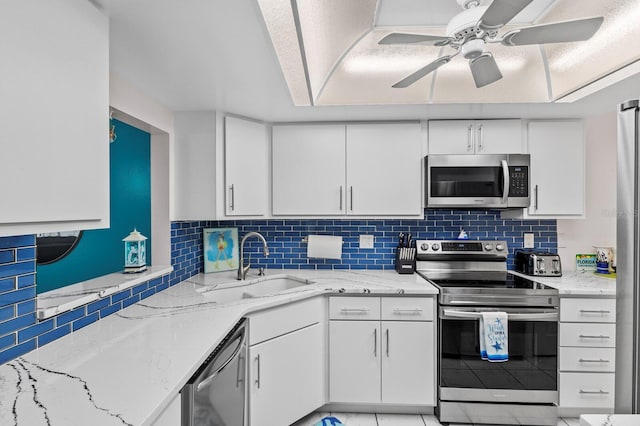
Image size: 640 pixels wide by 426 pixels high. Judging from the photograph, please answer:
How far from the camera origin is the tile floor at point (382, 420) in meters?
2.21

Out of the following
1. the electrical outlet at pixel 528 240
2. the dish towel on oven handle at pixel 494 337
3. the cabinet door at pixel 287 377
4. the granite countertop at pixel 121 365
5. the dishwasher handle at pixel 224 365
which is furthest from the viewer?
the electrical outlet at pixel 528 240

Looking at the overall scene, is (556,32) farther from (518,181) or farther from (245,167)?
(245,167)

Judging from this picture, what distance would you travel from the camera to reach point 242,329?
5.38 feet

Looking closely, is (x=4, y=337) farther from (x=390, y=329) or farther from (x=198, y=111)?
(x=390, y=329)

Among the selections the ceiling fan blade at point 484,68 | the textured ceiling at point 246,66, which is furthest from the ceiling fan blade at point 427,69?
the textured ceiling at point 246,66

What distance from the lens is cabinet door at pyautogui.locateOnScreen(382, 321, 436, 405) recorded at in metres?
2.24

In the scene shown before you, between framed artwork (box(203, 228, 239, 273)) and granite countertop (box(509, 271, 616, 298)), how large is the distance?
226 centimetres

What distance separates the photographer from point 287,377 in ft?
6.70

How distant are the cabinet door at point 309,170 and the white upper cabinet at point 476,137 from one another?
72 cm

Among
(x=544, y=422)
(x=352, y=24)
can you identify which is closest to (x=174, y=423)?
(x=352, y=24)

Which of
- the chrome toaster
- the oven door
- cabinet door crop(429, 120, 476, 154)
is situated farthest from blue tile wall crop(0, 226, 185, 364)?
the chrome toaster

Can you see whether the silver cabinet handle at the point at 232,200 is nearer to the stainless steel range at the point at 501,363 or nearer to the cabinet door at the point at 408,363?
the cabinet door at the point at 408,363

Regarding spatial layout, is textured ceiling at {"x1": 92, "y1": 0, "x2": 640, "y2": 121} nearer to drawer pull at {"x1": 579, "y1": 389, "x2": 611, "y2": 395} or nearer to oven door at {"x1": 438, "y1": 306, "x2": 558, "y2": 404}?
oven door at {"x1": 438, "y1": 306, "x2": 558, "y2": 404}

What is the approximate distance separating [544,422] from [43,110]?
2.99m
